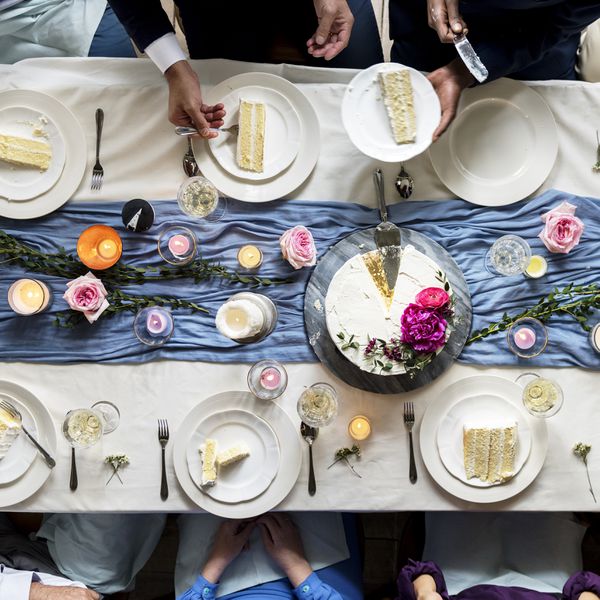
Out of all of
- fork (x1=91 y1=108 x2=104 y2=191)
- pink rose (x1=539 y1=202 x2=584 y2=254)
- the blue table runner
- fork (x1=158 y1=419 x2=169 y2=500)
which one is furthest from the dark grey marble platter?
fork (x1=91 y1=108 x2=104 y2=191)

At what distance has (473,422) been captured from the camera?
5.48 ft

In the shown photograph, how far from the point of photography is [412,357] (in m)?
1.55

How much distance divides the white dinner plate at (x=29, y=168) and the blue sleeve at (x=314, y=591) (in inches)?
54.3

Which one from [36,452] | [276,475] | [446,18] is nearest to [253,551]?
[276,475]

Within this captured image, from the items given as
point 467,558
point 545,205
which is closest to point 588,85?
point 545,205

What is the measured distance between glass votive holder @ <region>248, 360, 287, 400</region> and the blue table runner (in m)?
0.04

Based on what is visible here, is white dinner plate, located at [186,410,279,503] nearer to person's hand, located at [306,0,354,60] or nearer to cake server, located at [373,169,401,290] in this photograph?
cake server, located at [373,169,401,290]

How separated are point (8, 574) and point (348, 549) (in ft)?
3.38

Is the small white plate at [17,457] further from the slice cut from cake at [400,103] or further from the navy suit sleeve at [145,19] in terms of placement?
the slice cut from cake at [400,103]

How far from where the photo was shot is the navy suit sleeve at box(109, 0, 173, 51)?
1639 millimetres

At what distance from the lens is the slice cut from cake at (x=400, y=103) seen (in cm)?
160

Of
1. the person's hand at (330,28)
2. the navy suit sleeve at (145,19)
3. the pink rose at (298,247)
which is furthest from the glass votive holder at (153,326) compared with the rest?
the person's hand at (330,28)

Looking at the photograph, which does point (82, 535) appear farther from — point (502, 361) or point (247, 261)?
point (502, 361)

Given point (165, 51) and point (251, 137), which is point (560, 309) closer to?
point (251, 137)
